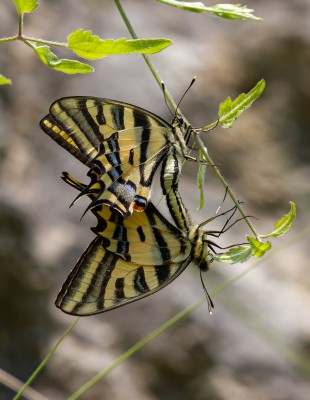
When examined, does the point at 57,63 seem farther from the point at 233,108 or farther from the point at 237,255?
the point at 237,255

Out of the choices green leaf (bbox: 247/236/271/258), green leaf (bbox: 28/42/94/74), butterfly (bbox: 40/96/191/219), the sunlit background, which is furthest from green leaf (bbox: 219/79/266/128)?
the sunlit background

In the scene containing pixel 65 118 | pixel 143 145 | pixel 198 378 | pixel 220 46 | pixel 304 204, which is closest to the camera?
pixel 65 118

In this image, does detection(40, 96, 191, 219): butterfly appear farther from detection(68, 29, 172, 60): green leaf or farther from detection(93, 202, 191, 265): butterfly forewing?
detection(68, 29, 172, 60): green leaf

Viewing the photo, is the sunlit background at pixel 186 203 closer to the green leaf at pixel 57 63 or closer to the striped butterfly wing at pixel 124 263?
the striped butterfly wing at pixel 124 263

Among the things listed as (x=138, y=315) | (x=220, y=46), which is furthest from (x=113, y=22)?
(x=138, y=315)

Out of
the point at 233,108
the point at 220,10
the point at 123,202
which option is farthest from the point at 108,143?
the point at 220,10

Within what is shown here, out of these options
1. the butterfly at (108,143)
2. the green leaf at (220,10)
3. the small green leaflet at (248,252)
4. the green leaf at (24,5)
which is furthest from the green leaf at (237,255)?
the green leaf at (24,5)

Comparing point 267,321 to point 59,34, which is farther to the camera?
point 59,34

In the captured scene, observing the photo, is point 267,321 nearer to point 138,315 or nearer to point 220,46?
point 138,315
